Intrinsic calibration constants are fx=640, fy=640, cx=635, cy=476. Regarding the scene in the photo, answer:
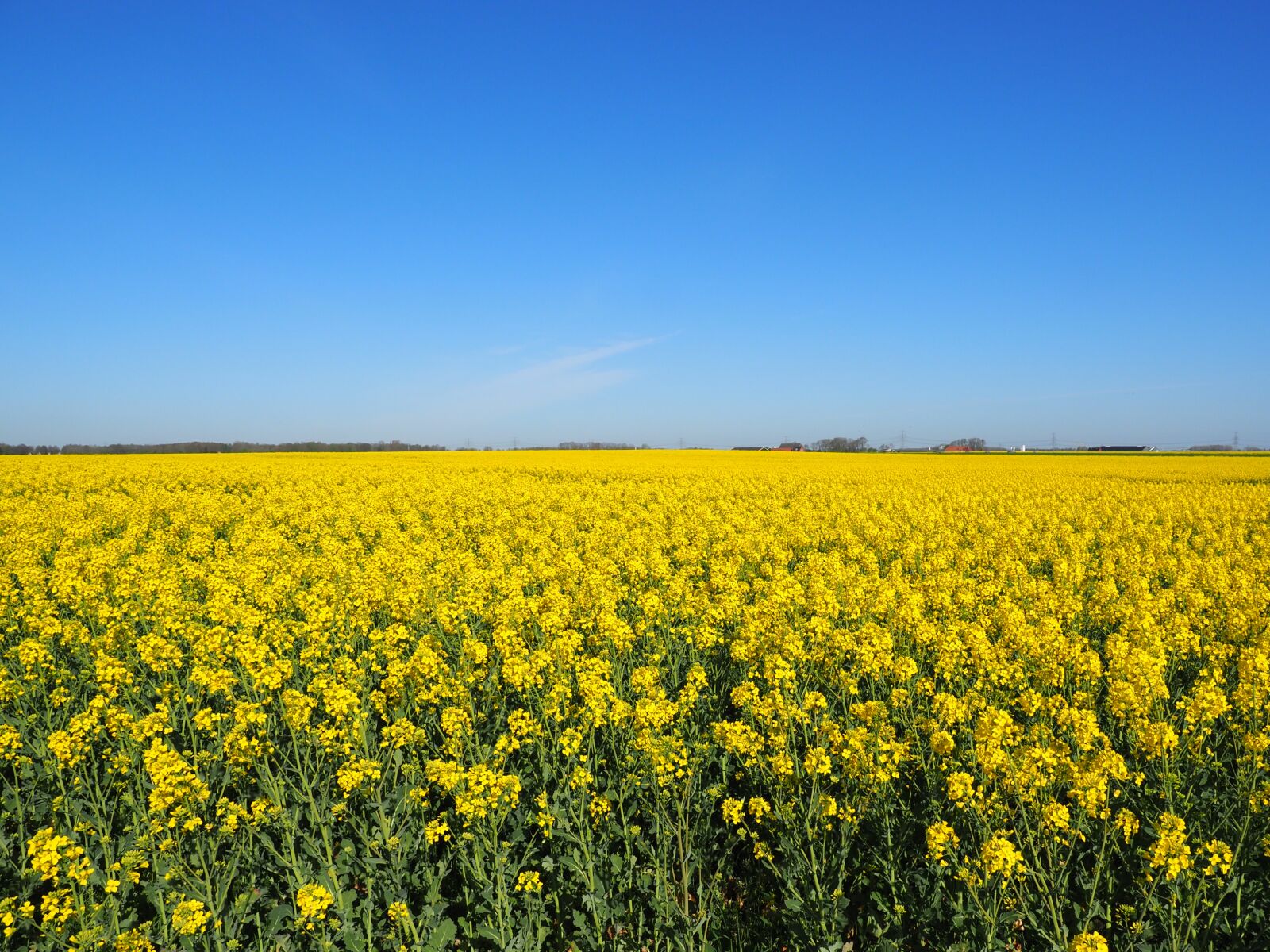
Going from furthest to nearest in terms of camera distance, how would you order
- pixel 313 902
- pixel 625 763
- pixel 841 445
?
1. pixel 841 445
2. pixel 625 763
3. pixel 313 902

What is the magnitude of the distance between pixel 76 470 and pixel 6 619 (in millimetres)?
26423

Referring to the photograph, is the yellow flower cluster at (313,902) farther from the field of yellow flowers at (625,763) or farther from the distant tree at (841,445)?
the distant tree at (841,445)

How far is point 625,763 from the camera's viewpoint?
15.8ft

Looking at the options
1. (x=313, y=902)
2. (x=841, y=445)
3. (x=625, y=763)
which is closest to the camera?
(x=313, y=902)

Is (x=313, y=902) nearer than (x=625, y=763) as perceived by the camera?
Yes

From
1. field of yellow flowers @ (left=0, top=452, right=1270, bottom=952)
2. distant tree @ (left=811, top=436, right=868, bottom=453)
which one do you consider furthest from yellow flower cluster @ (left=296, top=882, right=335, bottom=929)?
distant tree @ (left=811, top=436, right=868, bottom=453)

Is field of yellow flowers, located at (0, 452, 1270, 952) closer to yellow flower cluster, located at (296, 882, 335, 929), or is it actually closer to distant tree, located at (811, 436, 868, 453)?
yellow flower cluster, located at (296, 882, 335, 929)

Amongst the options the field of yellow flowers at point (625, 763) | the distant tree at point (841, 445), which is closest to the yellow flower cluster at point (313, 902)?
the field of yellow flowers at point (625, 763)

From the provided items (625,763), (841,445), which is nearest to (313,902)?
(625,763)

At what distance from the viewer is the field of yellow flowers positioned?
11.8 ft

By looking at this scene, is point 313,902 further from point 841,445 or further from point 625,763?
point 841,445

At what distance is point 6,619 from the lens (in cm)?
765

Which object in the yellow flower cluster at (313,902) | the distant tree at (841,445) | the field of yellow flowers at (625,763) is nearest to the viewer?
the yellow flower cluster at (313,902)

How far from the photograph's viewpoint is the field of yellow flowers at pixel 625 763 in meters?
3.59
